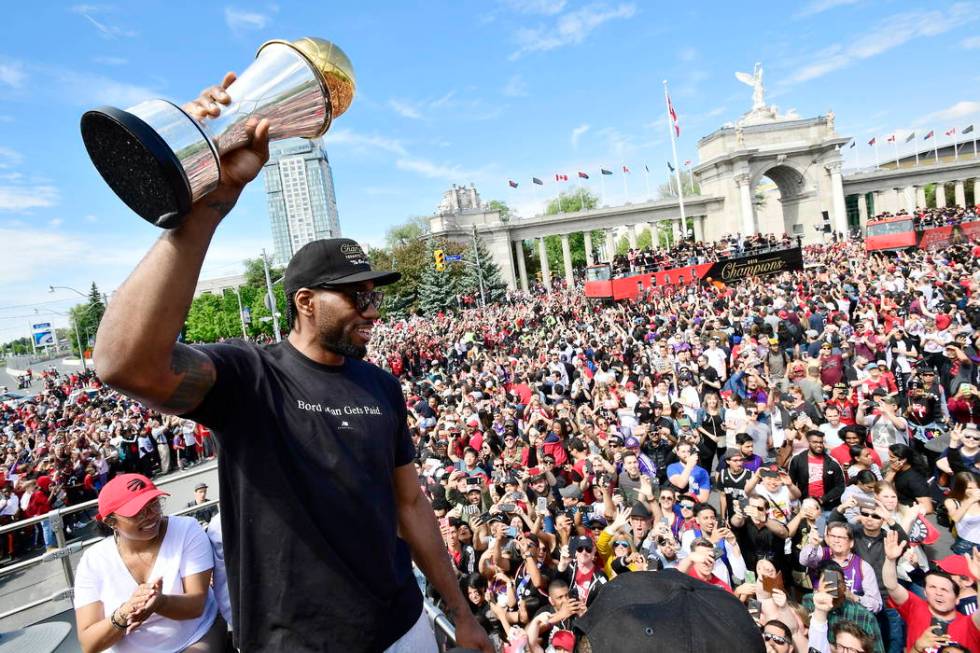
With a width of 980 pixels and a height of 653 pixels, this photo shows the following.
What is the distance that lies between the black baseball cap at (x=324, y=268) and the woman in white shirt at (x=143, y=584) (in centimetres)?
142

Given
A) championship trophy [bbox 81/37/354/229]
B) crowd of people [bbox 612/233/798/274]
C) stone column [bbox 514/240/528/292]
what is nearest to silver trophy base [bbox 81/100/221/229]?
championship trophy [bbox 81/37/354/229]

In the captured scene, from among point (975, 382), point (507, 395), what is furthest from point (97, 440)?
point (975, 382)

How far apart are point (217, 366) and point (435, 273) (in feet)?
166

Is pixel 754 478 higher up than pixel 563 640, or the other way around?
pixel 754 478

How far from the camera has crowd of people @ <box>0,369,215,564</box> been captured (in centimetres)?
1087

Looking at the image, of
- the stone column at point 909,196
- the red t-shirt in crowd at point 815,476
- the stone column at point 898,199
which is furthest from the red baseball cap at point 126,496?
the stone column at point 909,196

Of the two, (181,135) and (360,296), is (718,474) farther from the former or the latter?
(181,135)

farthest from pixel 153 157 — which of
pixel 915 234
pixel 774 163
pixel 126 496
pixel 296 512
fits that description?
pixel 774 163

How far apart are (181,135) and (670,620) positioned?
4.97ft

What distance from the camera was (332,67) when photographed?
149 centimetres

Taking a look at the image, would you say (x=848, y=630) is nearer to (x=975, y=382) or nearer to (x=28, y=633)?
(x=28, y=633)

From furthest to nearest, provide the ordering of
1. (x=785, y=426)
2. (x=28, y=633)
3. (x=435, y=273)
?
(x=435, y=273) → (x=785, y=426) → (x=28, y=633)

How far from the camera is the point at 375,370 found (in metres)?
2.10

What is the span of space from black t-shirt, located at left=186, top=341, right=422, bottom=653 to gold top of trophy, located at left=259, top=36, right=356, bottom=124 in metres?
0.75
